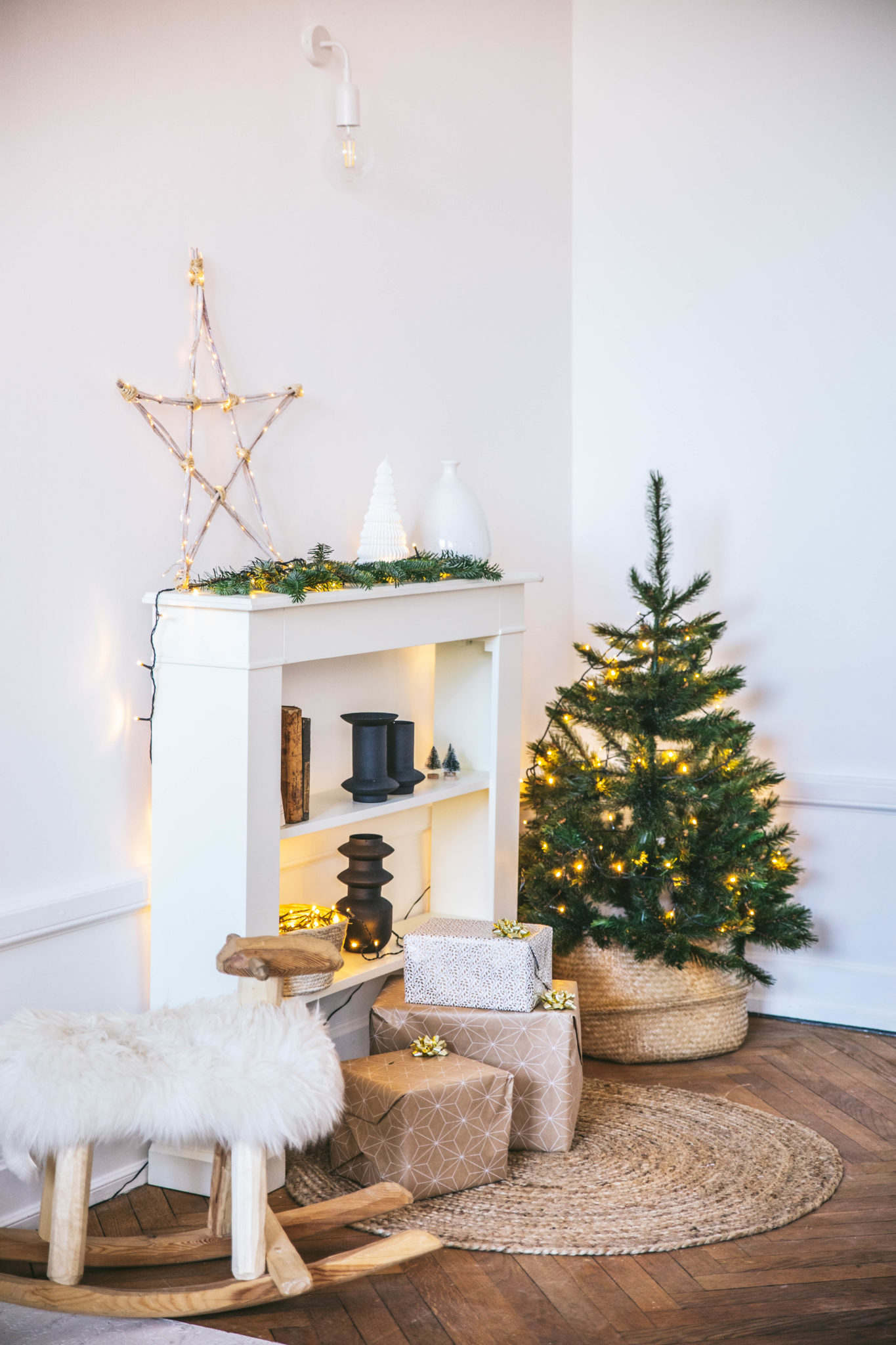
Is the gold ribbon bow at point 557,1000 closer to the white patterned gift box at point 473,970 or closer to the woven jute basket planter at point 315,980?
the white patterned gift box at point 473,970

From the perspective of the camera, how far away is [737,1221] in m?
2.24

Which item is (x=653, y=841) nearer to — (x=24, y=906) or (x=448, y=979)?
(x=448, y=979)

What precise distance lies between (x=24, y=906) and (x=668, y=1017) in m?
1.65

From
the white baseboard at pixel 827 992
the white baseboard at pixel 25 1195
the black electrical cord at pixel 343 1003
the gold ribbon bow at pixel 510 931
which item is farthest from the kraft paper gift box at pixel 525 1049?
the white baseboard at pixel 827 992

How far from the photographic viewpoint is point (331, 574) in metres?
2.36

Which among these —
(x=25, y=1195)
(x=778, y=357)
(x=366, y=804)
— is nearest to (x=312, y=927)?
(x=366, y=804)

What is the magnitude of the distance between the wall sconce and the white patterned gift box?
1.67 m

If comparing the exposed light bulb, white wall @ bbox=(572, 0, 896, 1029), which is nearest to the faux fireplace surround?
the exposed light bulb

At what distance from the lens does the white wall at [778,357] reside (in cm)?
327

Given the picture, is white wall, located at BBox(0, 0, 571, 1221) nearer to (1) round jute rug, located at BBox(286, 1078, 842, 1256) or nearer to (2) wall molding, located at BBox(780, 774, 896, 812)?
(1) round jute rug, located at BBox(286, 1078, 842, 1256)

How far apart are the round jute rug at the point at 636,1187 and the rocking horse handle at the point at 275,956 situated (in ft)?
1.82

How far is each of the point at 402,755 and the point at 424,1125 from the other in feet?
2.58

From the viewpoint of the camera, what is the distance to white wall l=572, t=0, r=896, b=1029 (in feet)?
10.7

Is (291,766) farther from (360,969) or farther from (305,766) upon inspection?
(360,969)
